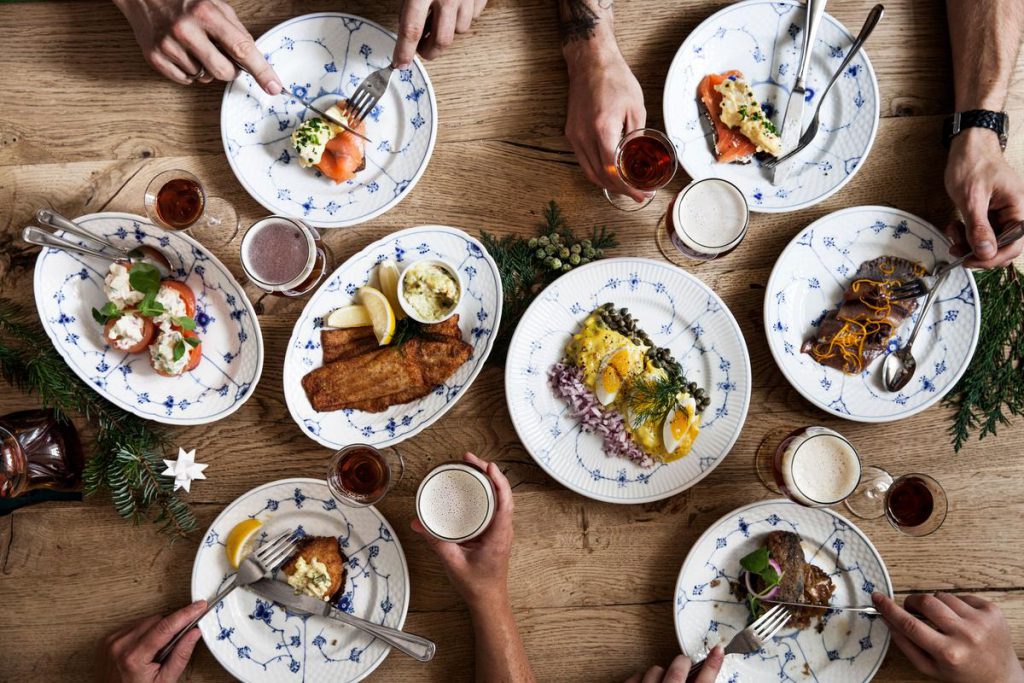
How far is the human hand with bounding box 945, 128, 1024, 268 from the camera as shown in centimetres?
220

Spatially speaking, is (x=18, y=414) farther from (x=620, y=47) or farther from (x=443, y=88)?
(x=620, y=47)

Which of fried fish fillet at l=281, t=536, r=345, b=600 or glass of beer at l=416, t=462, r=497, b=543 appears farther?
fried fish fillet at l=281, t=536, r=345, b=600

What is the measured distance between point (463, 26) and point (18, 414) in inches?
84.3

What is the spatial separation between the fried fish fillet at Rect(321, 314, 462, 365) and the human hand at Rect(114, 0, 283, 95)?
87 cm

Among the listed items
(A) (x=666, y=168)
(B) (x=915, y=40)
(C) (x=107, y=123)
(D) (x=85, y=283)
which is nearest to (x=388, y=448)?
(D) (x=85, y=283)

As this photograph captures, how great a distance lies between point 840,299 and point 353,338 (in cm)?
177

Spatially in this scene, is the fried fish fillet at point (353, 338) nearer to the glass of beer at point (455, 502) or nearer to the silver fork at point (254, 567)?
the glass of beer at point (455, 502)

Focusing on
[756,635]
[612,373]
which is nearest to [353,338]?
[612,373]

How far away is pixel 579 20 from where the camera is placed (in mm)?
2309

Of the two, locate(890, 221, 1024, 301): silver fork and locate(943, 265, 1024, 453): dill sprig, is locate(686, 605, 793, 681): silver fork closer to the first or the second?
locate(943, 265, 1024, 453): dill sprig

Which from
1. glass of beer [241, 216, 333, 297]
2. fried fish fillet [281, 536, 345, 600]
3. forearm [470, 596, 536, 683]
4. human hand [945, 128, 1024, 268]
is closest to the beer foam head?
forearm [470, 596, 536, 683]

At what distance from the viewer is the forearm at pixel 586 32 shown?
2.29m

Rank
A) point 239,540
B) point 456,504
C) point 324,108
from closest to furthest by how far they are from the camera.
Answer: point 456,504
point 239,540
point 324,108

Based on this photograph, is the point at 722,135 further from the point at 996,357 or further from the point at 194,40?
the point at 194,40
